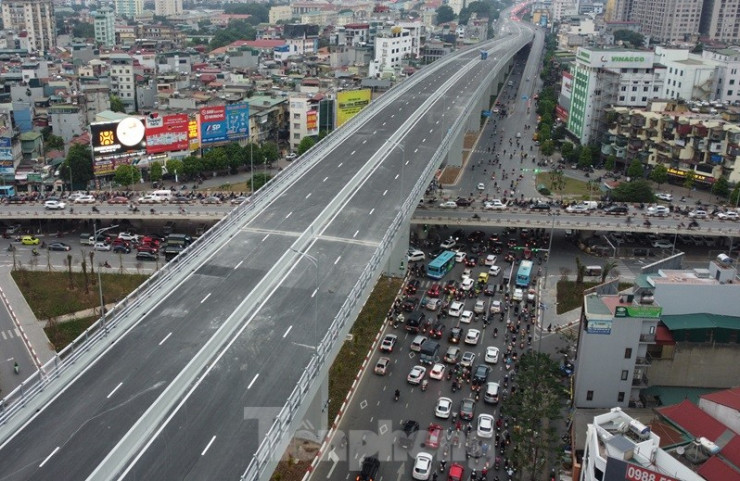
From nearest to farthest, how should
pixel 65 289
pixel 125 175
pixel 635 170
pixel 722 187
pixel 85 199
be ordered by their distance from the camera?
pixel 65 289 → pixel 85 199 → pixel 722 187 → pixel 125 175 → pixel 635 170

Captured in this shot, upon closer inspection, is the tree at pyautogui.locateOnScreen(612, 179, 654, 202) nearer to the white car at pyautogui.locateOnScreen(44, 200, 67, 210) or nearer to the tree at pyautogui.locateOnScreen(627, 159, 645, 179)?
the tree at pyautogui.locateOnScreen(627, 159, 645, 179)

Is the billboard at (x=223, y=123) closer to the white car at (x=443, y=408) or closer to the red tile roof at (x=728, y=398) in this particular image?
the white car at (x=443, y=408)

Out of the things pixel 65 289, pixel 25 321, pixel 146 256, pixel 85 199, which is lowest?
pixel 25 321

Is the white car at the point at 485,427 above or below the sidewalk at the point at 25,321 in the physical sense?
above

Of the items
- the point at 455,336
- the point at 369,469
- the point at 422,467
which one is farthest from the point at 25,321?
the point at 422,467

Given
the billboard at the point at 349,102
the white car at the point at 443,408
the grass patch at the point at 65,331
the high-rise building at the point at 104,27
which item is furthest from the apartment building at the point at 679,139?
the high-rise building at the point at 104,27

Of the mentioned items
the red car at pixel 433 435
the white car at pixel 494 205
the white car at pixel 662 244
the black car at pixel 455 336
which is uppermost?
the white car at pixel 494 205

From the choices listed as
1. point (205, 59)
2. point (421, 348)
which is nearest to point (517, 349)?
point (421, 348)

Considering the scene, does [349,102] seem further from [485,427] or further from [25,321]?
[485,427]

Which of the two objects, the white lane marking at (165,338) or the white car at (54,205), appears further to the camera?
the white car at (54,205)
